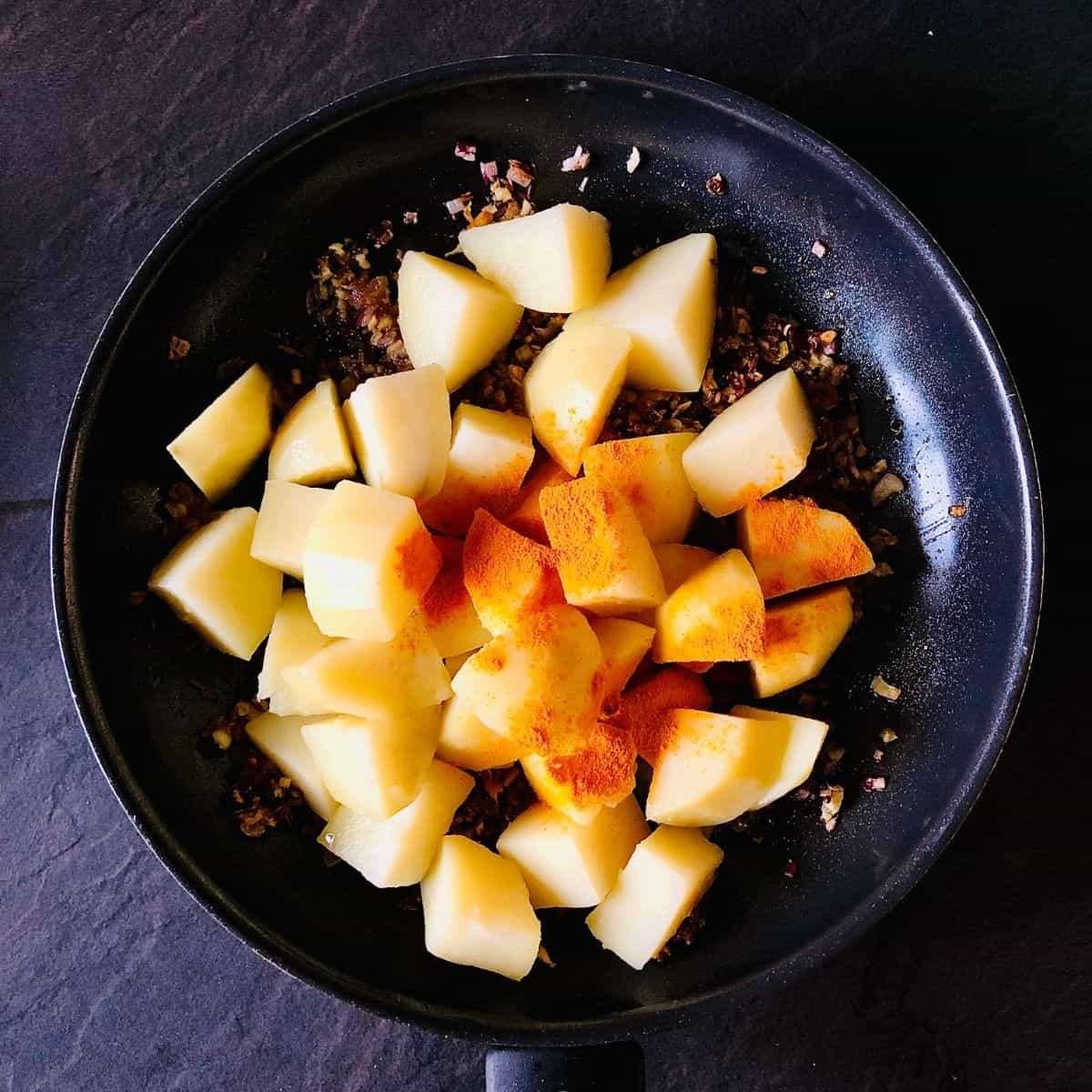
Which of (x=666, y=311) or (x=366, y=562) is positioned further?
(x=666, y=311)

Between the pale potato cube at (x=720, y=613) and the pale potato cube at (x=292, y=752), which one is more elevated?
the pale potato cube at (x=292, y=752)

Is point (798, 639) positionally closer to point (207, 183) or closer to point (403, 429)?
point (403, 429)

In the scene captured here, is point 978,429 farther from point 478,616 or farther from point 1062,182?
point 478,616

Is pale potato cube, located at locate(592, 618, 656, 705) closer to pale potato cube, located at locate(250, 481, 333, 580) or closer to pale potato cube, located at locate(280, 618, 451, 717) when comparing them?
pale potato cube, located at locate(280, 618, 451, 717)

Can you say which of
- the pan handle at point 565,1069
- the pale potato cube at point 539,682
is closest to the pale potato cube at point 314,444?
the pale potato cube at point 539,682

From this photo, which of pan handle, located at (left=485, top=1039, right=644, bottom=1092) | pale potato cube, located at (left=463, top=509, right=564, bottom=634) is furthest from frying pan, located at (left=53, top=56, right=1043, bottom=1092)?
pale potato cube, located at (left=463, top=509, right=564, bottom=634)

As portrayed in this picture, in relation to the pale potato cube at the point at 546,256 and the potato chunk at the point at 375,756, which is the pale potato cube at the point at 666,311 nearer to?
the pale potato cube at the point at 546,256

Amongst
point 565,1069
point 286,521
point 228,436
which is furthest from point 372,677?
point 565,1069
